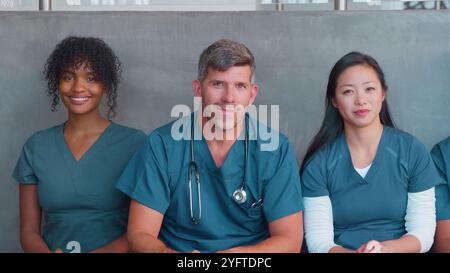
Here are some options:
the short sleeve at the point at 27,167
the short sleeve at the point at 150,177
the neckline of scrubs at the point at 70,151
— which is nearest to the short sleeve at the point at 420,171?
the short sleeve at the point at 150,177

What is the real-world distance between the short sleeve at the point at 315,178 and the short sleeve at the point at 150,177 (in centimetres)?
51

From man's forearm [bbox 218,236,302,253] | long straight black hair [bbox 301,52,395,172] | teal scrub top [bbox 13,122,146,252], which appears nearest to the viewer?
man's forearm [bbox 218,236,302,253]

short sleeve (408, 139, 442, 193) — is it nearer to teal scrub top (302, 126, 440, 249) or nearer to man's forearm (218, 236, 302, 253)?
teal scrub top (302, 126, 440, 249)

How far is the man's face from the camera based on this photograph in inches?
125

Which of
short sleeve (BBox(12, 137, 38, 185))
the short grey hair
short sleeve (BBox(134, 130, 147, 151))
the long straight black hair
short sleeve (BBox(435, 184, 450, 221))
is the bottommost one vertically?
short sleeve (BBox(435, 184, 450, 221))

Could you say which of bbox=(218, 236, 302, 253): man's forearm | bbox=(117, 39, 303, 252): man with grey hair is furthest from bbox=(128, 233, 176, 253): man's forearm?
bbox=(218, 236, 302, 253): man's forearm

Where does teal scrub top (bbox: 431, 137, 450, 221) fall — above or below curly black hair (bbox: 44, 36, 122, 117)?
below

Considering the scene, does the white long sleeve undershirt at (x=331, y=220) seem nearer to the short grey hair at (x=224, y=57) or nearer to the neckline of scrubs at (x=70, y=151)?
the short grey hair at (x=224, y=57)

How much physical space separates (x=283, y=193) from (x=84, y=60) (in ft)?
3.24

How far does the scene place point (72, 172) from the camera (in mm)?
3521
